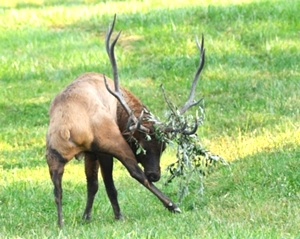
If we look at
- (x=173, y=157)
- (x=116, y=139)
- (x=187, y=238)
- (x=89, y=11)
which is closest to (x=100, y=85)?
(x=116, y=139)

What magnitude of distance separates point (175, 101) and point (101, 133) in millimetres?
6050

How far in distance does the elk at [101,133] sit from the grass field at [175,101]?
14.5 inches

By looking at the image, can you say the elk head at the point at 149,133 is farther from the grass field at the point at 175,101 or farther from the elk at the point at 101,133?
the grass field at the point at 175,101

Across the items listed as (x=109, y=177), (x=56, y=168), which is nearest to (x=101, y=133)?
(x=56, y=168)

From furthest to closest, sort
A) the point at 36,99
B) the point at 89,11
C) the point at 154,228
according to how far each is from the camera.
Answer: the point at 89,11
the point at 36,99
the point at 154,228

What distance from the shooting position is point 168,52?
15.4 m

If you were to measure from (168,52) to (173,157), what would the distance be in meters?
4.75

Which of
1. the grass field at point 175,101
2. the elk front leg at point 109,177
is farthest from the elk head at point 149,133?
the grass field at point 175,101

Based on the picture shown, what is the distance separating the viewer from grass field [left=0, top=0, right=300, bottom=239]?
24.9 ft

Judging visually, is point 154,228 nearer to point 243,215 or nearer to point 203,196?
point 243,215

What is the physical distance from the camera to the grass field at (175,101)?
758 centimetres

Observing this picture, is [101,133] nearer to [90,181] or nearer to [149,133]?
[149,133]

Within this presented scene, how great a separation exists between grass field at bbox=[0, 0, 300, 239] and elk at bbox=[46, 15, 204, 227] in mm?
367

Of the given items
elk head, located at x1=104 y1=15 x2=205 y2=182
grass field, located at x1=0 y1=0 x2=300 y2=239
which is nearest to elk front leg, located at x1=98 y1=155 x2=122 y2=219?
grass field, located at x1=0 y1=0 x2=300 y2=239
